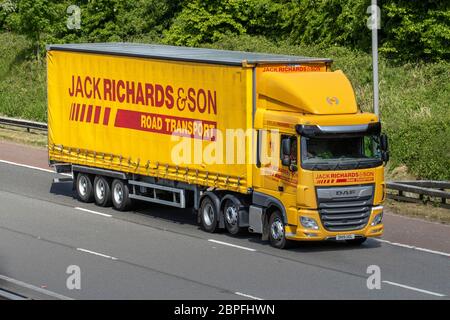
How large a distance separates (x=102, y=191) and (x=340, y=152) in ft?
25.4

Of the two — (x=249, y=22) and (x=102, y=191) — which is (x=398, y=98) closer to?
(x=102, y=191)

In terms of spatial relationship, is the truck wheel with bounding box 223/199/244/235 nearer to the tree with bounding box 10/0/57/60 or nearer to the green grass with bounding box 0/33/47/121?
the green grass with bounding box 0/33/47/121

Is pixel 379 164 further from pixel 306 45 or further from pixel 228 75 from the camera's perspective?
pixel 306 45

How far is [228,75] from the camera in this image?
23.2 metres

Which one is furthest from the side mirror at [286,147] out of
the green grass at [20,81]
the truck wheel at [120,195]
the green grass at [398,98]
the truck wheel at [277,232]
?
the green grass at [20,81]

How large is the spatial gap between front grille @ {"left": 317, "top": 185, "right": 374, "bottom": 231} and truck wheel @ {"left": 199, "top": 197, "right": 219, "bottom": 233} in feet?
9.97

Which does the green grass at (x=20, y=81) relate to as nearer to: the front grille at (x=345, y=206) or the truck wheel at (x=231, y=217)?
the truck wheel at (x=231, y=217)

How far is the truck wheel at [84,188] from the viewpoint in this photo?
28078mm

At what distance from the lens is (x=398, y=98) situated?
1372 inches

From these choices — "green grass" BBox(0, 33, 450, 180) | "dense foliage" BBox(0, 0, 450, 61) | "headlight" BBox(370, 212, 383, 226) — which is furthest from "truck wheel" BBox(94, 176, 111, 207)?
"dense foliage" BBox(0, 0, 450, 61)

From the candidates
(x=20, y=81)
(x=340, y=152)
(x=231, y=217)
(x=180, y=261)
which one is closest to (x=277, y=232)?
(x=231, y=217)

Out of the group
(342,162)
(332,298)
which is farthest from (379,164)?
(332,298)

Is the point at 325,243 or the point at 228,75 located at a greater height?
the point at 228,75

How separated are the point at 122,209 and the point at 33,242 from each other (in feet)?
13.4
